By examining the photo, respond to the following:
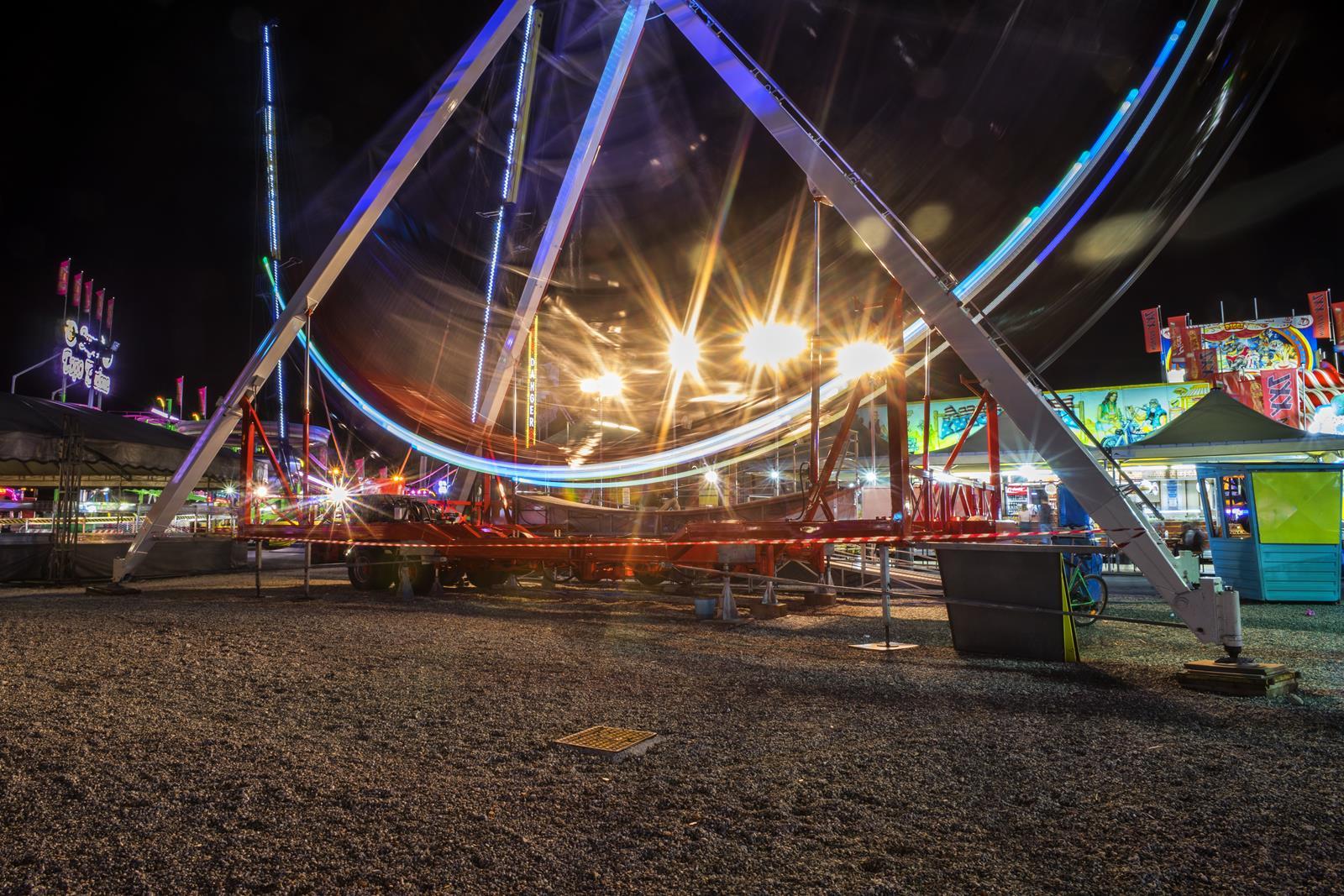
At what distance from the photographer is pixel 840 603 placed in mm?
11242

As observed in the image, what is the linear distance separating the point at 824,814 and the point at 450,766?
1720 mm

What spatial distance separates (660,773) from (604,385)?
50.5 ft

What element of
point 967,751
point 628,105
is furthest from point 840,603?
point 628,105

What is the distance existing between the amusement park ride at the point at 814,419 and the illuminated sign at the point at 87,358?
53911mm

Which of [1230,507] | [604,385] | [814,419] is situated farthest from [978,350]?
[604,385]

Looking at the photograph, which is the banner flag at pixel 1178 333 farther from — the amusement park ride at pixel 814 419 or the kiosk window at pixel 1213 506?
the amusement park ride at pixel 814 419

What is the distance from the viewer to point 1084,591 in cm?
952

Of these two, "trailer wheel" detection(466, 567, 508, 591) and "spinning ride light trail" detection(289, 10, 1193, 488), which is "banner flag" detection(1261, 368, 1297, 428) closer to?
"spinning ride light trail" detection(289, 10, 1193, 488)

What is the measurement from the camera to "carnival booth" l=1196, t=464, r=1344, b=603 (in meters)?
11.0

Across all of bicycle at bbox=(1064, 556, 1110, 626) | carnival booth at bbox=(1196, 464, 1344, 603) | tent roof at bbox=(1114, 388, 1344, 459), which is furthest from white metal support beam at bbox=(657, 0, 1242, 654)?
tent roof at bbox=(1114, 388, 1344, 459)

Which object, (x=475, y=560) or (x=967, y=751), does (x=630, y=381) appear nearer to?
(x=475, y=560)

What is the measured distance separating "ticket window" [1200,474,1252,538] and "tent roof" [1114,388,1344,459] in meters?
5.78

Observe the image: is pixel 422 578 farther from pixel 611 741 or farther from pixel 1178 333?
pixel 1178 333

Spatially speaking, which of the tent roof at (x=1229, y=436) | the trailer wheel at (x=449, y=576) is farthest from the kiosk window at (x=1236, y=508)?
the trailer wheel at (x=449, y=576)
